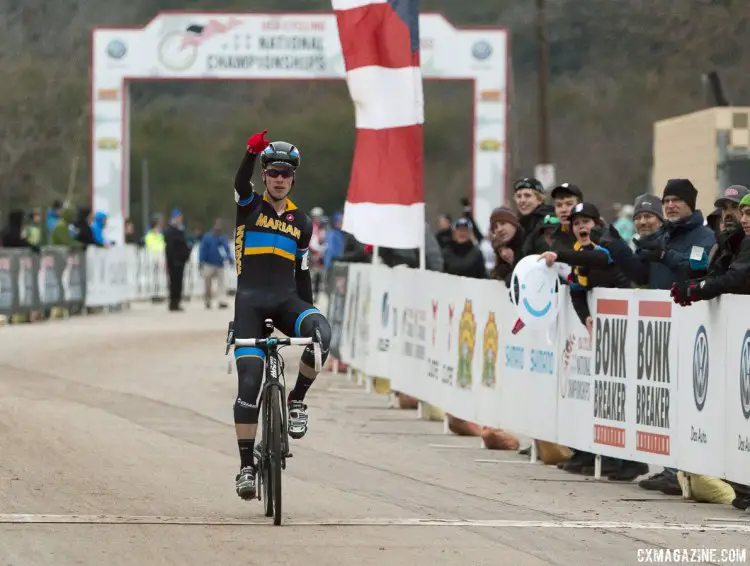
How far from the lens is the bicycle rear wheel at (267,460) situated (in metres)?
10.4

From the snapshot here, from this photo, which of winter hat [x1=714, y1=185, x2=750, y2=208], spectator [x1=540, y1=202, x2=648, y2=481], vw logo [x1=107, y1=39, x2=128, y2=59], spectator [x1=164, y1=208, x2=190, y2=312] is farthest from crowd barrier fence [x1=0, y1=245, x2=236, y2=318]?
winter hat [x1=714, y1=185, x2=750, y2=208]

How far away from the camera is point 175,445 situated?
48.3 ft

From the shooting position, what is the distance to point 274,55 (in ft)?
142

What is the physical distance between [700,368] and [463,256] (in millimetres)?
9644

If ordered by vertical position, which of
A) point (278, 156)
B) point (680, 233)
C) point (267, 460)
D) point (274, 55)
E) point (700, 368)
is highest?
point (274, 55)

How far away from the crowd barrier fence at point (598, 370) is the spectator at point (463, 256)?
2333mm

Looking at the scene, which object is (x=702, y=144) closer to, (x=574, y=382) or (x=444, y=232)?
(x=444, y=232)

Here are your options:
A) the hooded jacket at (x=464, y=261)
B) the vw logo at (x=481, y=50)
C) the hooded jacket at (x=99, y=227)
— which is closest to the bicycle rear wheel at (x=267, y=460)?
the hooded jacket at (x=464, y=261)

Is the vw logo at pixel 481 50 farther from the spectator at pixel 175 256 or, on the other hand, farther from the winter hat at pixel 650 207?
the winter hat at pixel 650 207

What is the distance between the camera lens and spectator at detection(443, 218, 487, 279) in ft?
69.7

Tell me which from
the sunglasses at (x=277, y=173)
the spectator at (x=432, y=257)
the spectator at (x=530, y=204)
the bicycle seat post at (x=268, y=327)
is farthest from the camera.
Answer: the spectator at (x=432, y=257)

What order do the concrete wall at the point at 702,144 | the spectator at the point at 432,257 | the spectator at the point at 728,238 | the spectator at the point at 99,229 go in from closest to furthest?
the spectator at the point at 728,238 < the spectator at the point at 432,257 < the concrete wall at the point at 702,144 < the spectator at the point at 99,229

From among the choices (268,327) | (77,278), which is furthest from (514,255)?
(77,278)
